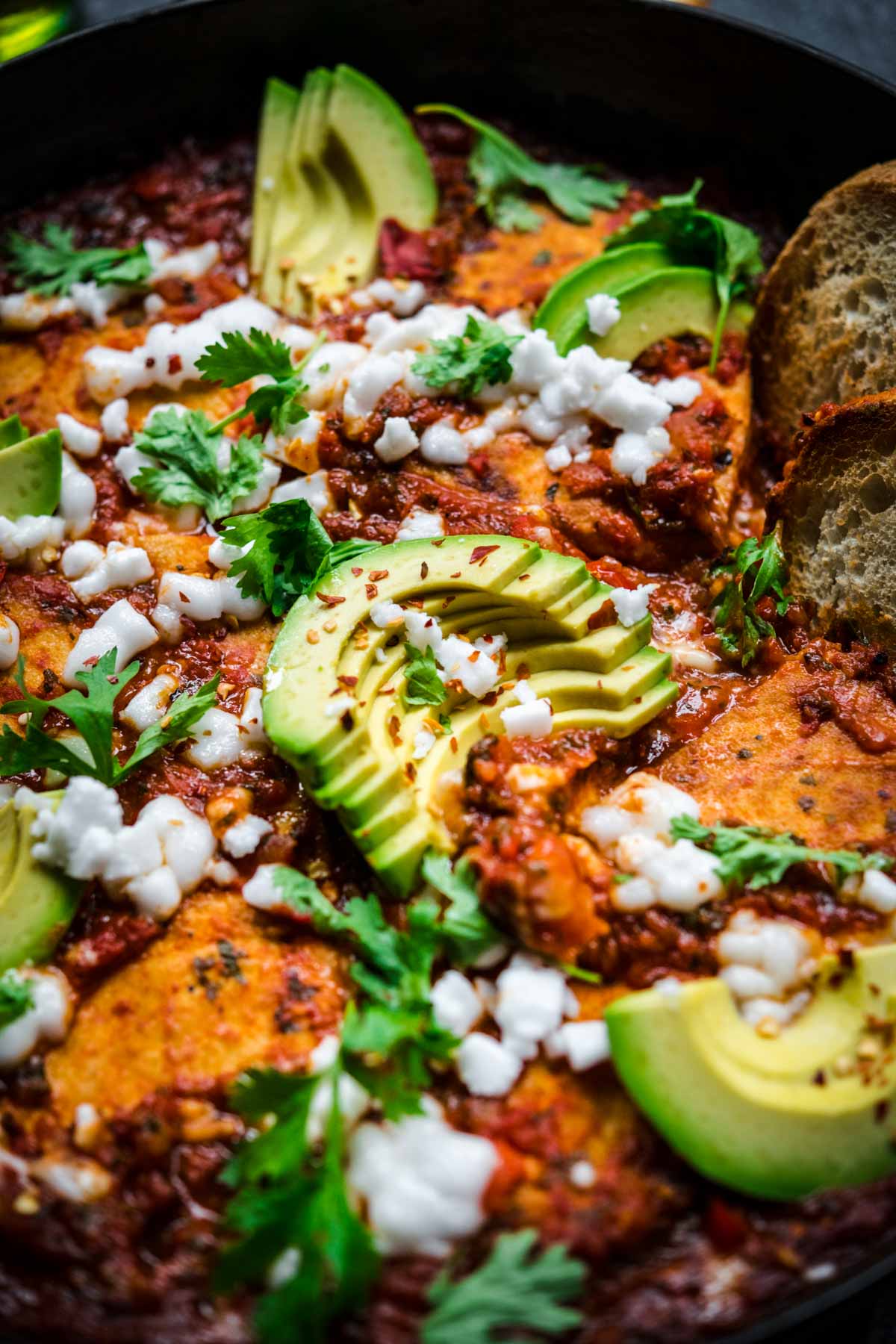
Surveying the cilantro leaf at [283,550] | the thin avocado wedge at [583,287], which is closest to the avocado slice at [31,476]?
the cilantro leaf at [283,550]

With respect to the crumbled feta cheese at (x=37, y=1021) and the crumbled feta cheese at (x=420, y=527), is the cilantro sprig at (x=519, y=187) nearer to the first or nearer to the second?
the crumbled feta cheese at (x=420, y=527)

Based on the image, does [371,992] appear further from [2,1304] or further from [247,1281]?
[2,1304]

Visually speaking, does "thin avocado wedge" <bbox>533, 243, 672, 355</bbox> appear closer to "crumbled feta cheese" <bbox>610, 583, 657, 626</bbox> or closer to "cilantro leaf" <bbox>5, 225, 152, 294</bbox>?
"crumbled feta cheese" <bbox>610, 583, 657, 626</bbox>

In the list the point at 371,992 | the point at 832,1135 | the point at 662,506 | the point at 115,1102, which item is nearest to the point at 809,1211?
the point at 832,1135

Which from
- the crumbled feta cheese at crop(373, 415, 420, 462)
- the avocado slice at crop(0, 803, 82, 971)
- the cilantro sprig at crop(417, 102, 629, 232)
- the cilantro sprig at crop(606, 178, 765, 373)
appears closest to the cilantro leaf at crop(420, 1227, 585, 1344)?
the avocado slice at crop(0, 803, 82, 971)

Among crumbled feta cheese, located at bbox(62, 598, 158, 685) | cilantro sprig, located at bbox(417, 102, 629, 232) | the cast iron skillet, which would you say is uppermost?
the cast iron skillet

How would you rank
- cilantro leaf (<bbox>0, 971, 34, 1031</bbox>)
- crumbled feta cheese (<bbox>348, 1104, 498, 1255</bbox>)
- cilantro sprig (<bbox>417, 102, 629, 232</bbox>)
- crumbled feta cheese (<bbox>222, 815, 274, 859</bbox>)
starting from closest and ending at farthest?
crumbled feta cheese (<bbox>348, 1104, 498, 1255</bbox>), cilantro leaf (<bbox>0, 971, 34, 1031</bbox>), crumbled feta cheese (<bbox>222, 815, 274, 859</bbox>), cilantro sprig (<bbox>417, 102, 629, 232</bbox>)

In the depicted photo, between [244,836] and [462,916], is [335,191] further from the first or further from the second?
[462,916]
